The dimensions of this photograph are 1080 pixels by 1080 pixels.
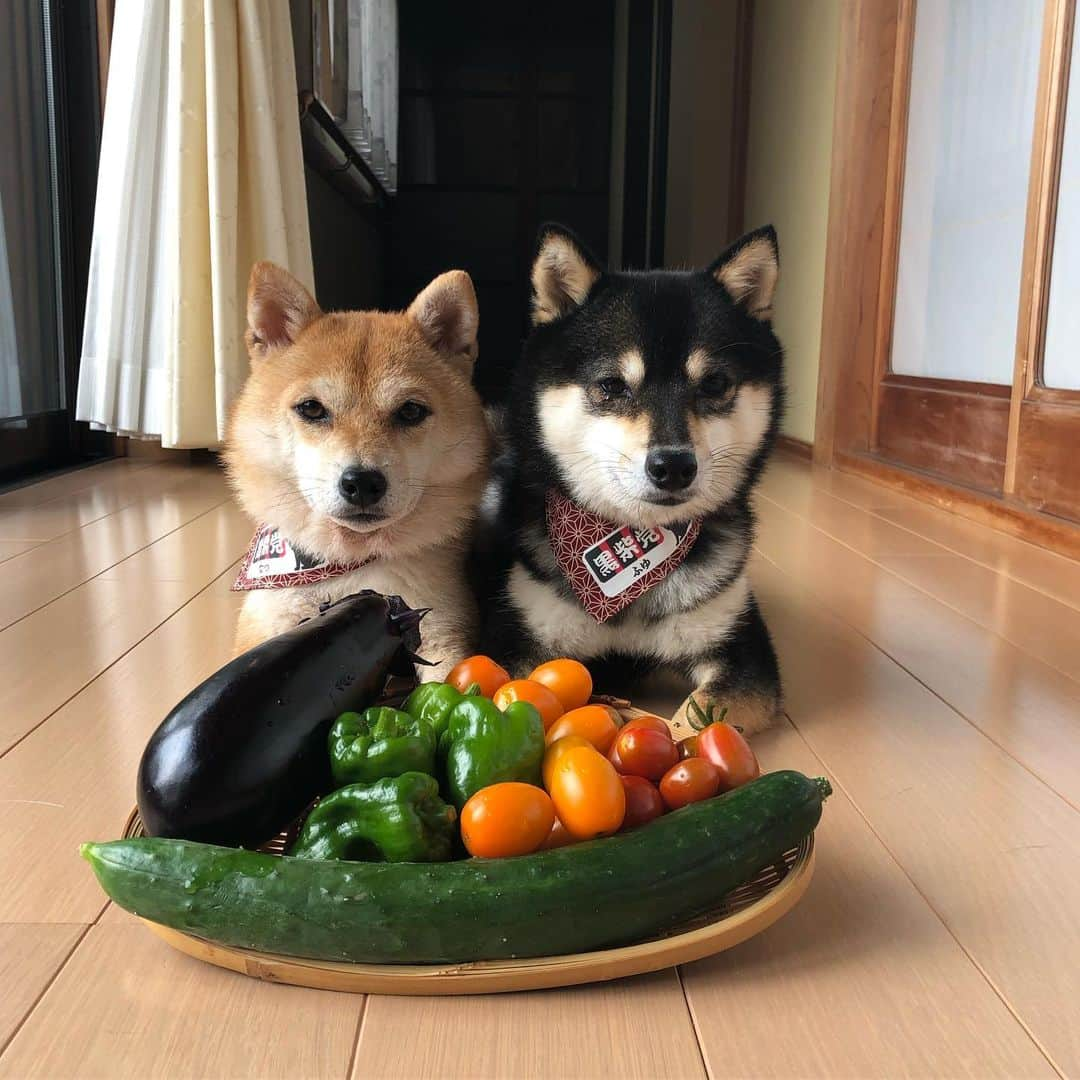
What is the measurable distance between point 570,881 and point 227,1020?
32 cm

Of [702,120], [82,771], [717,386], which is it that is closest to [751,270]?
[717,386]

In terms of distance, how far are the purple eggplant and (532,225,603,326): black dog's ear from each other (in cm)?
72

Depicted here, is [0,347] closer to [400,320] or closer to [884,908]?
[400,320]

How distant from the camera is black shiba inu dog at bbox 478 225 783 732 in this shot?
1.59 m

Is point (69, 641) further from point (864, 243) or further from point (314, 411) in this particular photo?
point (864, 243)

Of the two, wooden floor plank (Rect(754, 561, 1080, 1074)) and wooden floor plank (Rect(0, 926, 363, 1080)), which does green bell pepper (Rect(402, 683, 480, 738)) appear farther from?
wooden floor plank (Rect(754, 561, 1080, 1074))

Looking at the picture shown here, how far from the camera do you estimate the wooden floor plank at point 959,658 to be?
1.60 m

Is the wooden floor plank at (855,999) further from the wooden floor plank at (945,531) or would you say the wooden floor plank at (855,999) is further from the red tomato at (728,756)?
the wooden floor plank at (945,531)

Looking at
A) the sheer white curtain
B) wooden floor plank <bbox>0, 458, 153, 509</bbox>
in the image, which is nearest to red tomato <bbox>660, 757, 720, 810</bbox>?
wooden floor plank <bbox>0, 458, 153, 509</bbox>

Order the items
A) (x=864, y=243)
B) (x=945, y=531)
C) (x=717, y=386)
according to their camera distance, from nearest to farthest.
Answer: (x=717, y=386) < (x=945, y=531) < (x=864, y=243)

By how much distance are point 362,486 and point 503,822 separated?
0.69 metres

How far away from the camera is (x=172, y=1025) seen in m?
0.90

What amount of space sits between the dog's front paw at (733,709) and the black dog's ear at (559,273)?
2.14 feet

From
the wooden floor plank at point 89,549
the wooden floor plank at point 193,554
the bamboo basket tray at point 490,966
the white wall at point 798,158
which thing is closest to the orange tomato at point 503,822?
the bamboo basket tray at point 490,966
